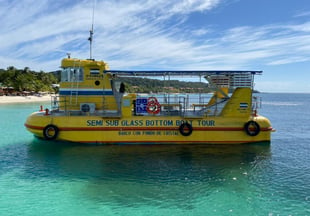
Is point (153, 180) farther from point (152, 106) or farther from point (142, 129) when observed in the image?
point (152, 106)

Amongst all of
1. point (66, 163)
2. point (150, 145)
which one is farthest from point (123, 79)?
point (66, 163)

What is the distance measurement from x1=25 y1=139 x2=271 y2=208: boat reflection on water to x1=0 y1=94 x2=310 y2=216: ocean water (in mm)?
30

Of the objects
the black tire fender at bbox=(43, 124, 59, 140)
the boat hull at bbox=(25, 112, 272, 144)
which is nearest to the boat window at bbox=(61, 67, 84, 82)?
the boat hull at bbox=(25, 112, 272, 144)

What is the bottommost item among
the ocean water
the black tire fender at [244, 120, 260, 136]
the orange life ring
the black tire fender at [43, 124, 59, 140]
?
the ocean water

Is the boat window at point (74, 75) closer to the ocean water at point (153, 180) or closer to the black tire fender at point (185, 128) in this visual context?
the ocean water at point (153, 180)

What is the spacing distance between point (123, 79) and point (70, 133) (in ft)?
13.6

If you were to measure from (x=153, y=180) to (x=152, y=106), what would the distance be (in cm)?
543

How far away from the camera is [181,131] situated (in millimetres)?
13281

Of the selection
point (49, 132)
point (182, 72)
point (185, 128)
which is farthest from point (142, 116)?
point (49, 132)

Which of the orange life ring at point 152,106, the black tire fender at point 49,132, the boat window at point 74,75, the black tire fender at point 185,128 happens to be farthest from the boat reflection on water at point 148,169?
the boat window at point 74,75

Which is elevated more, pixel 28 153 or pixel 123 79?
pixel 123 79

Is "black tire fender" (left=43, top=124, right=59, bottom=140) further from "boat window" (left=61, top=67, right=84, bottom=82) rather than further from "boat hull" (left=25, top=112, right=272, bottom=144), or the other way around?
"boat window" (left=61, top=67, right=84, bottom=82)

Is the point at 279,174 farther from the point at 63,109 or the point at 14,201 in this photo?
the point at 63,109

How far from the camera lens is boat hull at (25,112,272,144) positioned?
43.5 ft
